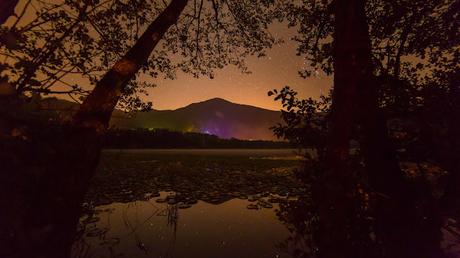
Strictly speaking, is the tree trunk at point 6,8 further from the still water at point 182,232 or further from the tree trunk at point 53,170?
the still water at point 182,232

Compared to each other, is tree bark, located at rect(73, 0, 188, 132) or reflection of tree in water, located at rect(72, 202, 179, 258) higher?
tree bark, located at rect(73, 0, 188, 132)

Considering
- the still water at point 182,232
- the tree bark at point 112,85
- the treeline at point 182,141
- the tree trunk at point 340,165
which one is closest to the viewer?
the tree trunk at point 340,165

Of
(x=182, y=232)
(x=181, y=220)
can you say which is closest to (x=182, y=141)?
(x=181, y=220)

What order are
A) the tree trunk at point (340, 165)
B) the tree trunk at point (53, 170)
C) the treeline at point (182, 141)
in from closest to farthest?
the tree trunk at point (53, 170) → the tree trunk at point (340, 165) → the treeline at point (182, 141)

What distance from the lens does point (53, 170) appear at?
4184 millimetres

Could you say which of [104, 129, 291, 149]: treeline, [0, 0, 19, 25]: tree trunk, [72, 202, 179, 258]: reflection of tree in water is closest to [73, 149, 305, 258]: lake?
[72, 202, 179, 258]: reflection of tree in water

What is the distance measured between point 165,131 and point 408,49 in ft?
302

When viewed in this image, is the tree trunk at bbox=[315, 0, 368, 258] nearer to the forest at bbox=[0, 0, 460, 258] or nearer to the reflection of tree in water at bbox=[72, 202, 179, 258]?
the forest at bbox=[0, 0, 460, 258]

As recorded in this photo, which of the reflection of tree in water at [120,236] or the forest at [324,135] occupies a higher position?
the forest at [324,135]

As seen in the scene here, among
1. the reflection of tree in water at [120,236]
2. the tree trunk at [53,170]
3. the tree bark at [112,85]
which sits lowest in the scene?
the reflection of tree in water at [120,236]

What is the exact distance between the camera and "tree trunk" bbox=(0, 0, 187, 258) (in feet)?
9.13

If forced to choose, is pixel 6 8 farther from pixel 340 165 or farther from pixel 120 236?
pixel 120 236

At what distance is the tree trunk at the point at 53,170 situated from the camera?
9.13ft

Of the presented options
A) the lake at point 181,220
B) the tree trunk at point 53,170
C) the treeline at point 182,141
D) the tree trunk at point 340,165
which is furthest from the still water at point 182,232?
the treeline at point 182,141
